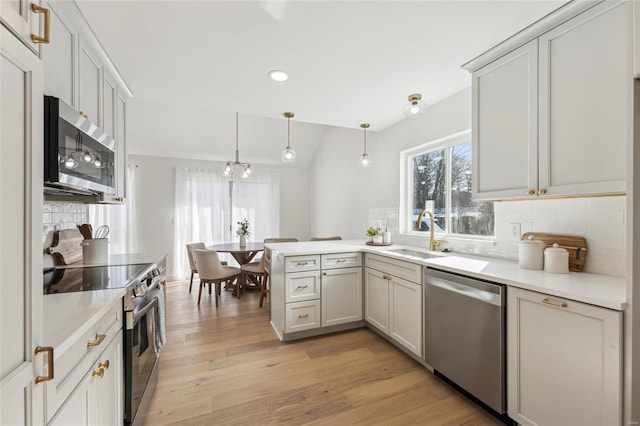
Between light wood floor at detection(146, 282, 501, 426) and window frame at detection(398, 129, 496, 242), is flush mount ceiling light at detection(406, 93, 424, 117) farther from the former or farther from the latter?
light wood floor at detection(146, 282, 501, 426)

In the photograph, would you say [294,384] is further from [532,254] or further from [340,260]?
[532,254]

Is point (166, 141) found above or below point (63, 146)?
above

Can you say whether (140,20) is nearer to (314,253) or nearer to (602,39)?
(314,253)

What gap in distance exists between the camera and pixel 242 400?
182cm

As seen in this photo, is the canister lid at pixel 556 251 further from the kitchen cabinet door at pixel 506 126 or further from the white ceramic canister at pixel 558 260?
the kitchen cabinet door at pixel 506 126

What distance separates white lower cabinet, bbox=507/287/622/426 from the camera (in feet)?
3.76

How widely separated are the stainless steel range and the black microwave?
537 millimetres

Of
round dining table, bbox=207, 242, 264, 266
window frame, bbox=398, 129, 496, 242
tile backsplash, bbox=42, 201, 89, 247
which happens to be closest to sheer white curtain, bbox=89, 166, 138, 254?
round dining table, bbox=207, 242, 264, 266

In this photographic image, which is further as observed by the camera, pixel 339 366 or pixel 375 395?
pixel 339 366

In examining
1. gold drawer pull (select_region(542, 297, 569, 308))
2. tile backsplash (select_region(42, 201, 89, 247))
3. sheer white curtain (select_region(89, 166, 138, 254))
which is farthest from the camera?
sheer white curtain (select_region(89, 166, 138, 254))

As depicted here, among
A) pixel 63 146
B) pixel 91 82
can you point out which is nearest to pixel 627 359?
pixel 63 146

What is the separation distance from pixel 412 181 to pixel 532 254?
1730mm

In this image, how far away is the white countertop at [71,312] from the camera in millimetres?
826

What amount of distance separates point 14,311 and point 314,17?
1780 mm
